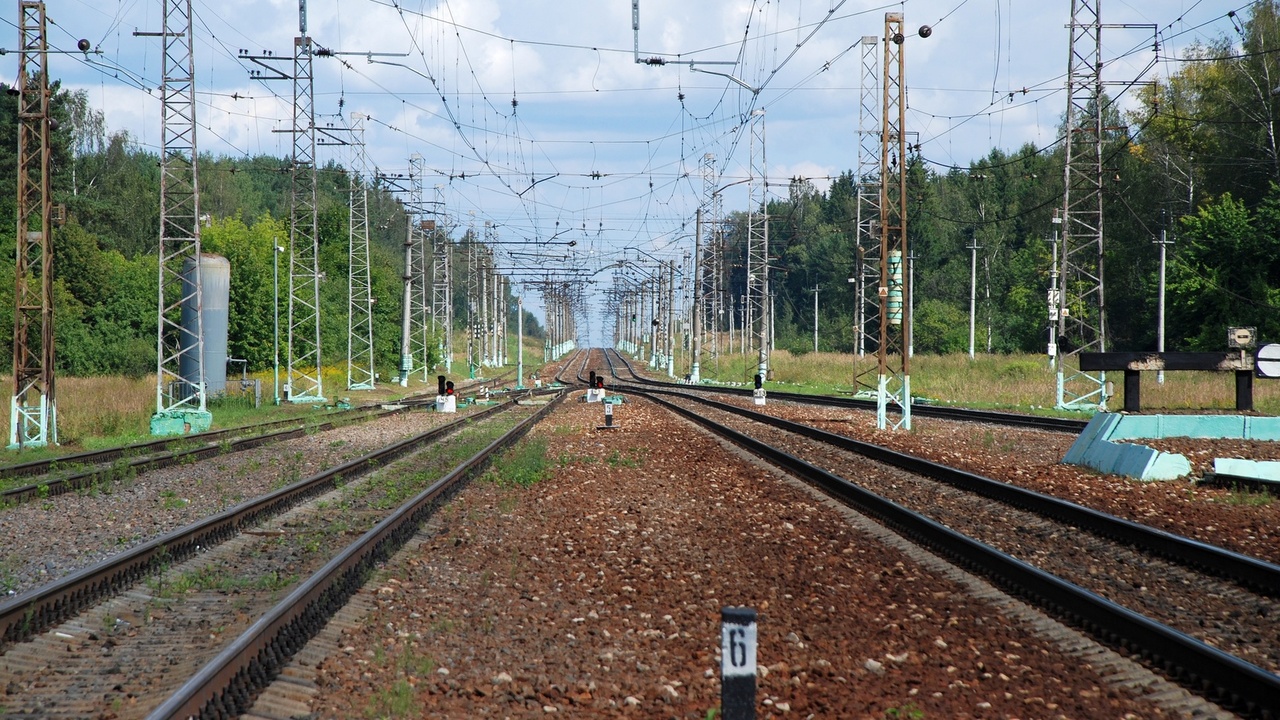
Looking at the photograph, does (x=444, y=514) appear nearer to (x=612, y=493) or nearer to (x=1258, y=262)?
(x=612, y=493)

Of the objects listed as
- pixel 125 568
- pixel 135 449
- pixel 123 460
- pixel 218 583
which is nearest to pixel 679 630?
pixel 218 583

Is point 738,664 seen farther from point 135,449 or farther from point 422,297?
point 422,297

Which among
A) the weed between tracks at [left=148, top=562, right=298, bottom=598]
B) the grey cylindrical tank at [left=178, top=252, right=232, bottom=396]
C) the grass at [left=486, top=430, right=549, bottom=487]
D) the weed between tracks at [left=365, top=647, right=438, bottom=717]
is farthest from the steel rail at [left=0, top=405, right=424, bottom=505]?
the grey cylindrical tank at [left=178, top=252, right=232, bottom=396]

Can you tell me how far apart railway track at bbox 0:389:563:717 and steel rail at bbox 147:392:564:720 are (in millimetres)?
16

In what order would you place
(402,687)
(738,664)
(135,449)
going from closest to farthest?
1. (738,664)
2. (402,687)
3. (135,449)

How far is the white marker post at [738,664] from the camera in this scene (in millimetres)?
4613

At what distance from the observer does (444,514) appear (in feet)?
45.9

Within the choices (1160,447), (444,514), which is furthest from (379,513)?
(1160,447)

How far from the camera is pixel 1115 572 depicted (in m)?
9.91

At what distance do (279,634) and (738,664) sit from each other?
13.1ft

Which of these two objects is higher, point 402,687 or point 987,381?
point 987,381

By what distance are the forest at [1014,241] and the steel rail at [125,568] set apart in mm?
22322

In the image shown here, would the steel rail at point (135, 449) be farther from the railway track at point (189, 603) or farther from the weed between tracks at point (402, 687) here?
the weed between tracks at point (402, 687)

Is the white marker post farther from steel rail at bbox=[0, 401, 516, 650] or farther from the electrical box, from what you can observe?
the electrical box
